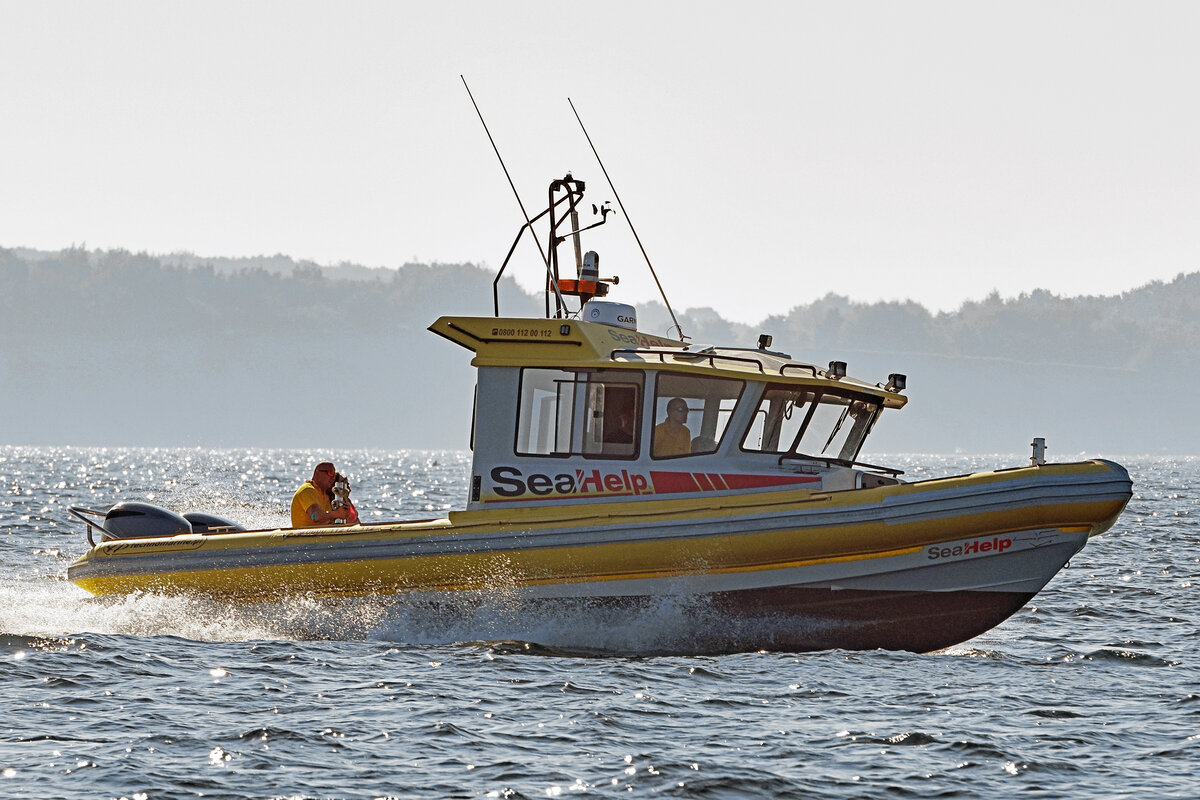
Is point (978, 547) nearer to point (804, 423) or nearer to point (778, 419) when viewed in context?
point (804, 423)

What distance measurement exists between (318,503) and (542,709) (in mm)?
4471

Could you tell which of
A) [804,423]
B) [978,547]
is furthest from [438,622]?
[978,547]

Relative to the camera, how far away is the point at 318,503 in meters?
13.5

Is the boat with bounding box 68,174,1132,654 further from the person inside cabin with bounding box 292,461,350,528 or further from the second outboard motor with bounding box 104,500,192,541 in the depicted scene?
the second outboard motor with bounding box 104,500,192,541

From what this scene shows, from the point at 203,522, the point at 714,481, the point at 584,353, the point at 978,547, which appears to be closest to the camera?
the point at 978,547

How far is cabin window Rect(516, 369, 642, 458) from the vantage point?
40.0ft

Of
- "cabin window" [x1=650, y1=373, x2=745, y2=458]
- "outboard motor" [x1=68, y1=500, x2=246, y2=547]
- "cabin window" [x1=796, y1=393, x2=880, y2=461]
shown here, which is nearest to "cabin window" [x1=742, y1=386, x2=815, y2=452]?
"cabin window" [x1=796, y1=393, x2=880, y2=461]

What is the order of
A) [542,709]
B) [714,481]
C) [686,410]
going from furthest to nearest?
[686,410] < [714,481] < [542,709]

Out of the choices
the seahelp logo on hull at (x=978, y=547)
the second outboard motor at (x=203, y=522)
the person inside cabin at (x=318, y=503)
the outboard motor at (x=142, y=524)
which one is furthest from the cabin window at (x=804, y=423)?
the second outboard motor at (x=203, y=522)

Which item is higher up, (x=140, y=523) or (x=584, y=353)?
(x=584, y=353)

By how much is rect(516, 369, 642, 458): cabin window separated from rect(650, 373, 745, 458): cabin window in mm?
198

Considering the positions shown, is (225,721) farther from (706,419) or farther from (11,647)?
(706,419)

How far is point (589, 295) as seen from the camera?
13.8 metres

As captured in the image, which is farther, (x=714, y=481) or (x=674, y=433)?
(x=674, y=433)
